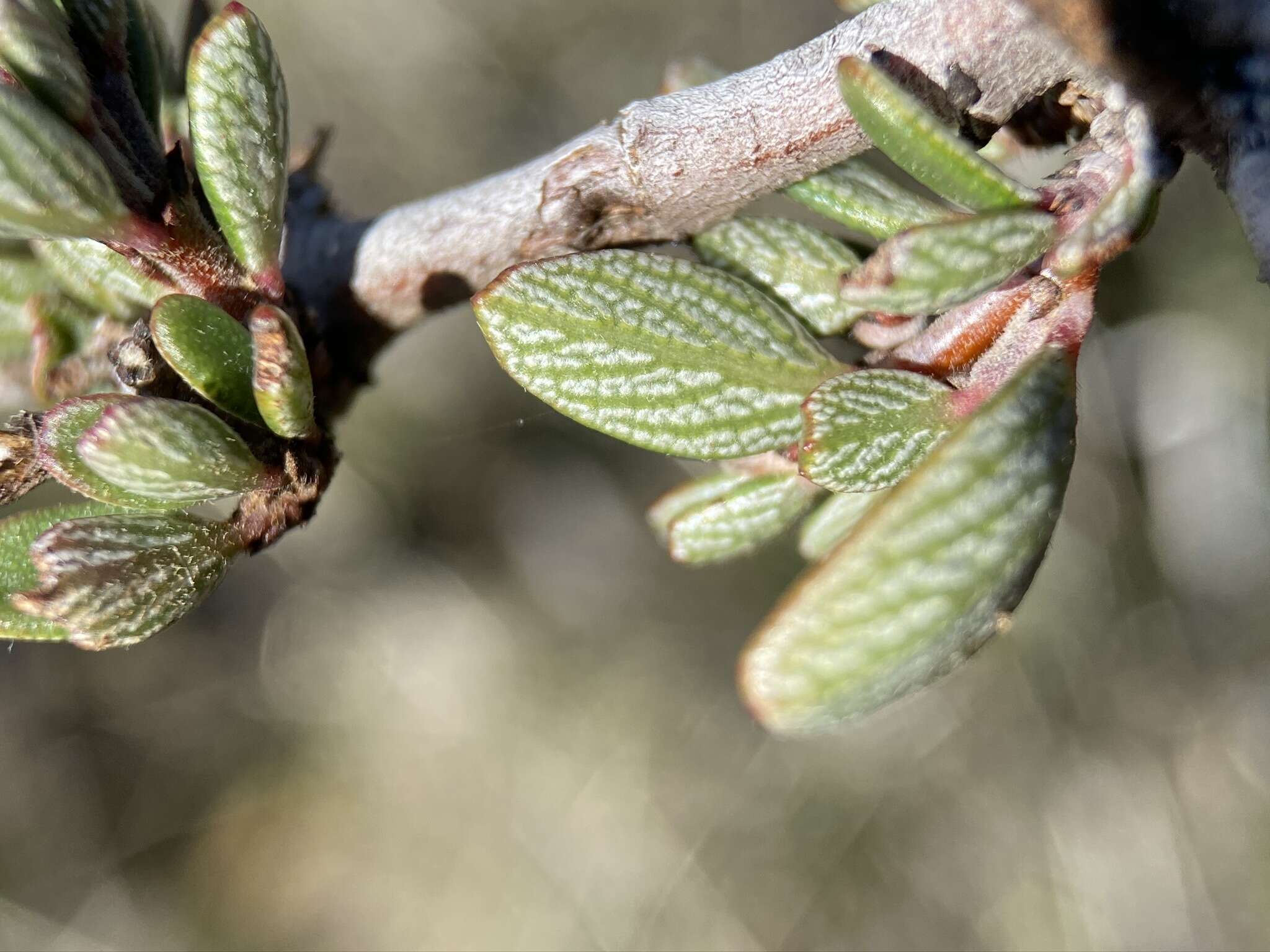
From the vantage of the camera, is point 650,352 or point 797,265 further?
point 797,265

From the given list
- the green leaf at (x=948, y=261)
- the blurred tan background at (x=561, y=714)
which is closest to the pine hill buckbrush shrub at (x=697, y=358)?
the green leaf at (x=948, y=261)

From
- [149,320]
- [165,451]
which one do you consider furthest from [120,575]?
[149,320]

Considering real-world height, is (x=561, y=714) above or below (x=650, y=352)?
below

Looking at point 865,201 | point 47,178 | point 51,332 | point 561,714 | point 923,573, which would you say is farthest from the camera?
point 561,714

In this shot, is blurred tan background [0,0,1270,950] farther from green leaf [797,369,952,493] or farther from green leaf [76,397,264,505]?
green leaf [76,397,264,505]

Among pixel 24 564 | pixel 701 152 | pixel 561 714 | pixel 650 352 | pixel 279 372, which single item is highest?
pixel 701 152

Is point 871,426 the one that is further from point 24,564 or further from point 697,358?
point 24,564
